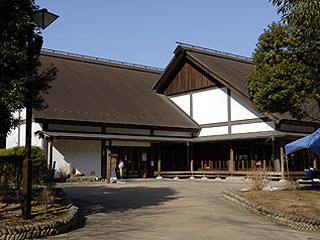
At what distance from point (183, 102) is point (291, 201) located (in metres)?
18.8

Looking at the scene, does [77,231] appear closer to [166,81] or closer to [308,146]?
[308,146]

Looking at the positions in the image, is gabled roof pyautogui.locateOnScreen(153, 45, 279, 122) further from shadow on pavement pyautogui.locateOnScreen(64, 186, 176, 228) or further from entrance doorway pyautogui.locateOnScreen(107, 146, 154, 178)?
shadow on pavement pyautogui.locateOnScreen(64, 186, 176, 228)

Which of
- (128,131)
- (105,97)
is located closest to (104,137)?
(128,131)

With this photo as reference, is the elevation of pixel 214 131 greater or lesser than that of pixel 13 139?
greater

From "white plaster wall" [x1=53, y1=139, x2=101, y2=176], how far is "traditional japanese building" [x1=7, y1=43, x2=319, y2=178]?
2.3 inches

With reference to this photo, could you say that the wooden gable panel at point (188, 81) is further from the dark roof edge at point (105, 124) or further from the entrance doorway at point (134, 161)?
the entrance doorway at point (134, 161)

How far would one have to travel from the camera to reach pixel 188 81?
29688mm

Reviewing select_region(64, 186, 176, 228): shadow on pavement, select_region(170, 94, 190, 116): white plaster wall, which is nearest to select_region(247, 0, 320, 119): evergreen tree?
select_region(64, 186, 176, 228): shadow on pavement

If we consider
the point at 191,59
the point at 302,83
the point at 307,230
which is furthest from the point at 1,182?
the point at 191,59

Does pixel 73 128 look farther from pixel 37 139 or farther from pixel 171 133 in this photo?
pixel 171 133

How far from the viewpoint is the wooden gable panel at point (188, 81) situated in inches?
1126

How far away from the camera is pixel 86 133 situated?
79.2 feet

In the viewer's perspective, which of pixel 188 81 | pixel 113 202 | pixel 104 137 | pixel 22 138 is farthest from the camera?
pixel 188 81

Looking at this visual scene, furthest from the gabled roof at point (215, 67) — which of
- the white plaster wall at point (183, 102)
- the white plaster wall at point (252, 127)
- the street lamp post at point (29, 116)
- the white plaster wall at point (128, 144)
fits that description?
the street lamp post at point (29, 116)
